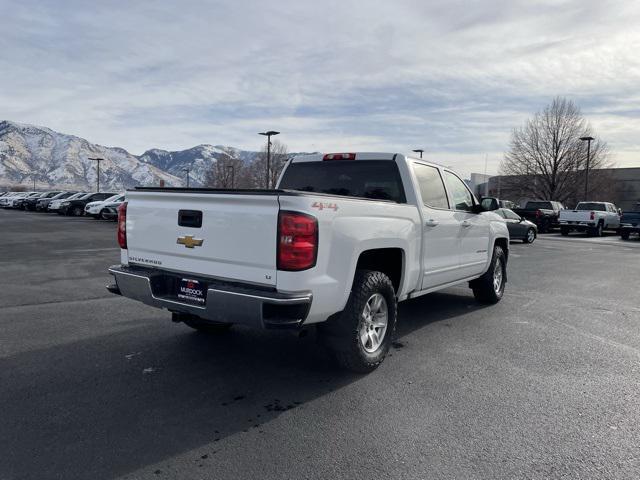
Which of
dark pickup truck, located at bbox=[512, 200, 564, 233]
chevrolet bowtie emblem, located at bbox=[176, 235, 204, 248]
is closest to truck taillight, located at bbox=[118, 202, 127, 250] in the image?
chevrolet bowtie emblem, located at bbox=[176, 235, 204, 248]

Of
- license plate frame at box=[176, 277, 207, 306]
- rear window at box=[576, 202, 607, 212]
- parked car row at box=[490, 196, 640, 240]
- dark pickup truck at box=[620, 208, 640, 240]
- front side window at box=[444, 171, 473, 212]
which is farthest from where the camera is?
rear window at box=[576, 202, 607, 212]

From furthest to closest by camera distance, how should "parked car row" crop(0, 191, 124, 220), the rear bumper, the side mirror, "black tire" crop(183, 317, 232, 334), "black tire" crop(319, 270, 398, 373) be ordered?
"parked car row" crop(0, 191, 124, 220)
the side mirror
"black tire" crop(183, 317, 232, 334)
"black tire" crop(319, 270, 398, 373)
the rear bumper

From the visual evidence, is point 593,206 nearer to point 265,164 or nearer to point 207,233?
point 207,233

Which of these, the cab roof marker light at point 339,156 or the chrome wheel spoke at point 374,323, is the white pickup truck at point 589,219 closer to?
the cab roof marker light at point 339,156

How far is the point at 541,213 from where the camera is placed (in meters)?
28.4

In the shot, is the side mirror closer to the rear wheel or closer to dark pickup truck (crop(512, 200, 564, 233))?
the rear wheel

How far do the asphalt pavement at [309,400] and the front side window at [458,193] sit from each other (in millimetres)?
1524

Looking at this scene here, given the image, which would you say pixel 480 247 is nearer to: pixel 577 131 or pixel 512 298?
pixel 512 298

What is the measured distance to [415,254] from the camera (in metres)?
5.15

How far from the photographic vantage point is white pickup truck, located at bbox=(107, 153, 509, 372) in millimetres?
3635

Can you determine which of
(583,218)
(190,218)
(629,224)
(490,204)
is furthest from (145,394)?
(583,218)

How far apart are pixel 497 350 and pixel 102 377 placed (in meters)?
3.88

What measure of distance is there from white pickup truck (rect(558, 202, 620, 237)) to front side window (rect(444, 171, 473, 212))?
76.5 feet

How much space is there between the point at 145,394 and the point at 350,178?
3.14m
